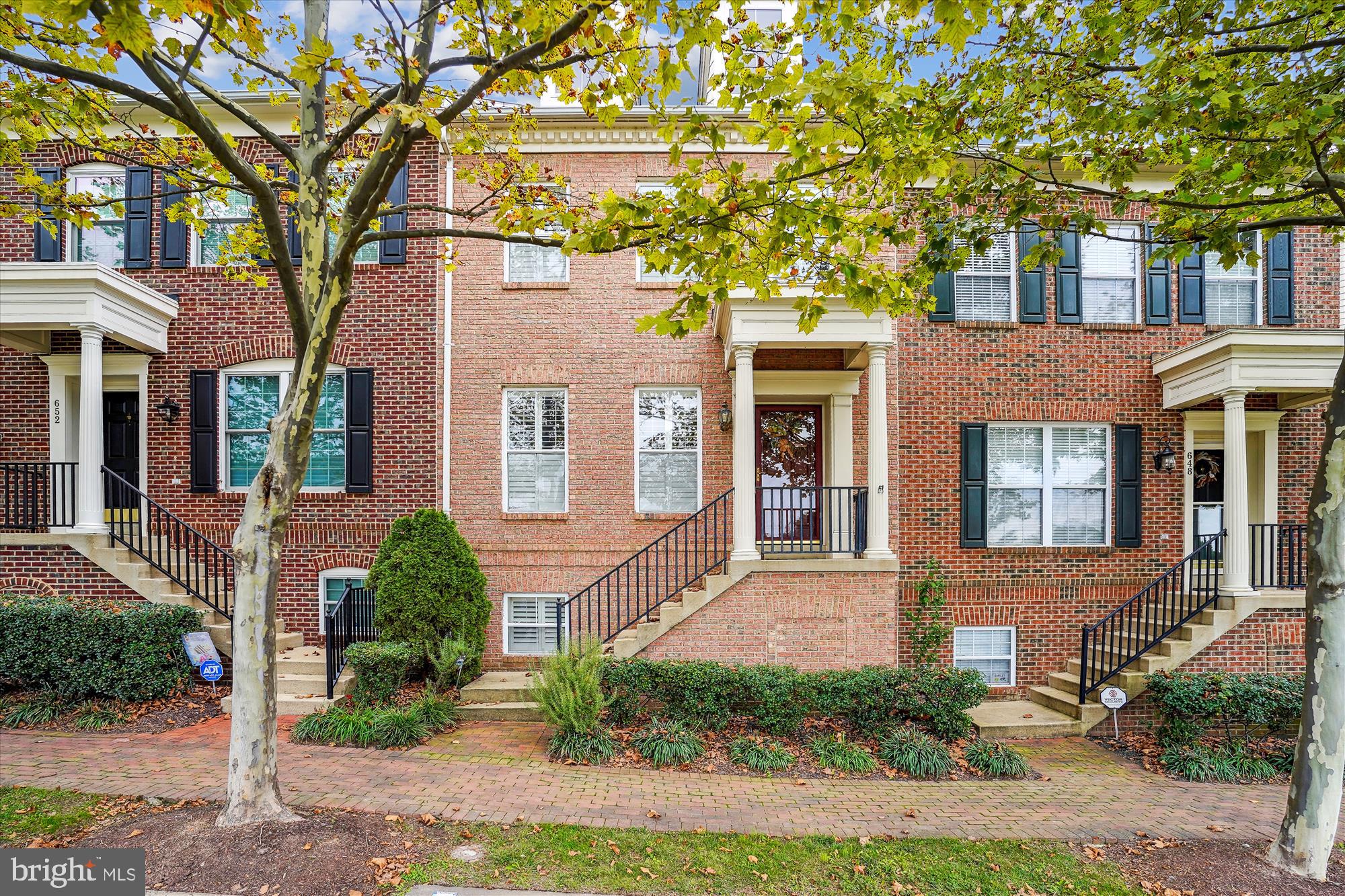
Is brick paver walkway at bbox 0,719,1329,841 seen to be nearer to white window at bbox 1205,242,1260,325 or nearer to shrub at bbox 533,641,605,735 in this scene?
shrub at bbox 533,641,605,735

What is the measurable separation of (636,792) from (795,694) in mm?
1989

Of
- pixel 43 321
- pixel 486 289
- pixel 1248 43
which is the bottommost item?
pixel 43 321

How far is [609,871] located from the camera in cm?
420

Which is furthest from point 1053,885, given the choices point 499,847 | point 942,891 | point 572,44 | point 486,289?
point 486,289

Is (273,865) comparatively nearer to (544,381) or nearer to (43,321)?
(544,381)

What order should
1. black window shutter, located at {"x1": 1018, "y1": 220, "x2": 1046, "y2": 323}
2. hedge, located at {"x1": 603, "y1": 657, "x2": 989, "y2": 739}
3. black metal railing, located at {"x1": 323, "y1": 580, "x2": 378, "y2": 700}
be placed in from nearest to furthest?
hedge, located at {"x1": 603, "y1": 657, "x2": 989, "y2": 739} < black metal railing, located at {"x1": 323, "y1": 580, "x2": 378, "y2": 700} < black window shutter, located at {"x1": 1018, "y1": 220, "x2": 1046, "y2": 323}

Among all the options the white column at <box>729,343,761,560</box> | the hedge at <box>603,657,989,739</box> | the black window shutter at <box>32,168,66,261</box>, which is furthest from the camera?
the black window shutter at <box>32,168,66,261</box>

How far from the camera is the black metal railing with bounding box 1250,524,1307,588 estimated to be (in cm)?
787

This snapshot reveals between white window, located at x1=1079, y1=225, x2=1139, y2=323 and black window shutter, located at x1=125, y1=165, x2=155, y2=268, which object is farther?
white window, located at x1=1079, y1=225, x2=1139, y2=323

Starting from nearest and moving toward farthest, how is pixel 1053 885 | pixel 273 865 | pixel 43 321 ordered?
1. pixel 273 865
2. pixel 1053 885
3. pixel 43 321

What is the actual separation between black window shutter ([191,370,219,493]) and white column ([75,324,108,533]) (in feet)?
3.38

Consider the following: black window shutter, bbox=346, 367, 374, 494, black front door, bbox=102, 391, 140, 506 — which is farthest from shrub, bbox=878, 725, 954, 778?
black front door, bbox=102, 391, 140, 506

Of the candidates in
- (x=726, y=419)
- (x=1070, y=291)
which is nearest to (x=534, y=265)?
(x=726, y=419)

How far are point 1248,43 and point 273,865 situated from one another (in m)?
8.96
